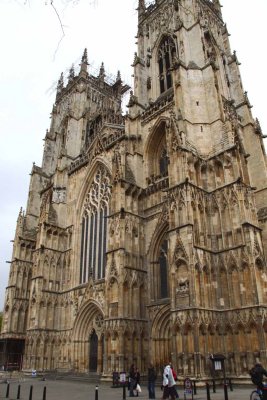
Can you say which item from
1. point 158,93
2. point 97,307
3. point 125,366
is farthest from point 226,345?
point 158,93

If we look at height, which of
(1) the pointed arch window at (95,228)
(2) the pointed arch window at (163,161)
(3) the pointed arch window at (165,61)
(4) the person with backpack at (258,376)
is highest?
(3) the pointed arch window at (165,61)

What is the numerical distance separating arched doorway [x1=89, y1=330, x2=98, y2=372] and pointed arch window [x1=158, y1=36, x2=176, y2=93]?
2073 centimetres

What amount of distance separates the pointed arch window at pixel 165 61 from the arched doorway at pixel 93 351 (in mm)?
20730

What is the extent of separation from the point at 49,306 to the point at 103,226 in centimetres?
756

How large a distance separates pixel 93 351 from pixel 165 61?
24868 mm

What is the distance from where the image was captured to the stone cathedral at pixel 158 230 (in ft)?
56.3

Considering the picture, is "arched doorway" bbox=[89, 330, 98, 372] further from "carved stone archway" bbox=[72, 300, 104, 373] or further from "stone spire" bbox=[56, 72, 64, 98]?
"stone spire" bbox=[56, 72, 64, 98]

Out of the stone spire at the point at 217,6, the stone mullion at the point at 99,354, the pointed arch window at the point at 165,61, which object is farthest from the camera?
the stone spire at the point at 217,6

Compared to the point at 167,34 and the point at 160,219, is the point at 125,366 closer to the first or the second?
the point at 160,219

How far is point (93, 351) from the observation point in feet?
82.1

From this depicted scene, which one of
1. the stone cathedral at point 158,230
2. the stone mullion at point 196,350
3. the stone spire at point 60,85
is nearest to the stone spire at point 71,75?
the stone spire at point 60,85

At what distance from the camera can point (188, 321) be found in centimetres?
1641

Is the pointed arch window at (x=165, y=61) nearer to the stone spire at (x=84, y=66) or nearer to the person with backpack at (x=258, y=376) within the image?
the stone spire at (x=84, y=66)

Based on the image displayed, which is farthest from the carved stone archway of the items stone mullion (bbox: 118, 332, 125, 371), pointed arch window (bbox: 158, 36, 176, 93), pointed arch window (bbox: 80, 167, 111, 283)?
pointed arch window (bbox: 158, 36, 176, 93)
